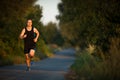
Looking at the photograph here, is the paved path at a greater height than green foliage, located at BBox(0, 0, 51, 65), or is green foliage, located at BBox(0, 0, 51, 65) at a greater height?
green foliage, located at BBox(0, 0, 51, 65)

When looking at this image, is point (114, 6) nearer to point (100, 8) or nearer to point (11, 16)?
point (100, 8)

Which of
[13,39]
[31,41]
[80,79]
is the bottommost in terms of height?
[80,79]

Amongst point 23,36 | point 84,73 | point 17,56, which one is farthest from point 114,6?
point 17,56

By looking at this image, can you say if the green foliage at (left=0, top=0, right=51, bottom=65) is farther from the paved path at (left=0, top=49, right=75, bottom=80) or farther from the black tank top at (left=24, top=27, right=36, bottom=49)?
the black tank top at (left=24, top=27, right=36, bottom=49)

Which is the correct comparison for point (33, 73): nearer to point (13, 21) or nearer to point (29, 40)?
point (29, 40)

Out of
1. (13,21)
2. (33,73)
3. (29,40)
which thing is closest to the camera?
(29,40)

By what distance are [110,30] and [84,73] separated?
2.40 m

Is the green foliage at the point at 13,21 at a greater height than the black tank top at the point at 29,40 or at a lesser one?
greater

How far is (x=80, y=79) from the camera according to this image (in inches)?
671

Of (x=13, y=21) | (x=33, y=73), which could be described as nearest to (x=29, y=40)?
(x=33, y=73)

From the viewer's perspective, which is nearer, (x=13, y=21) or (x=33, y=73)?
(x=33, y=73)

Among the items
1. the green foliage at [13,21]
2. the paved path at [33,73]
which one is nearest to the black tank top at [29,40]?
the paved path at [33,73]

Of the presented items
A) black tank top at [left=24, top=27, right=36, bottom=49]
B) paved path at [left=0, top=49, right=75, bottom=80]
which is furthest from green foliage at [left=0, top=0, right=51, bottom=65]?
black tank top at [left=24, top=27, right=36, bottom=49]

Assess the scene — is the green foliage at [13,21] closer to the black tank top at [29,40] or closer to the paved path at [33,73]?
the paved path at [33,73]
